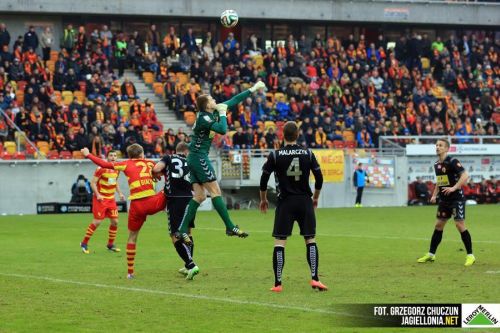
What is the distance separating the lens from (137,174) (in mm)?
17484

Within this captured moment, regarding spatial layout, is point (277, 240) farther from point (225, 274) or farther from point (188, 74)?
point (188, 74)

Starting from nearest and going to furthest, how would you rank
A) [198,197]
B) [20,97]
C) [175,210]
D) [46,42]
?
[175,210] < [198,197] < [20,97] < [46,42]

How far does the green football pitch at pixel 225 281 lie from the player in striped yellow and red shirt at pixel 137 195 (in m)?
0.66

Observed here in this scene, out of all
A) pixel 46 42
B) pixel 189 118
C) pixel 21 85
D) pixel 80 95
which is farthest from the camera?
pixel 46 42

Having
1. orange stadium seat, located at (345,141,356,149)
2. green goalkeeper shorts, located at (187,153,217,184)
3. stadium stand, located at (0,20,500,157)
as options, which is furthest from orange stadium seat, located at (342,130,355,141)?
green goalkeeper shorts, located at (187,153,217,184)

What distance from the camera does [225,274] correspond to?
17.3 meters

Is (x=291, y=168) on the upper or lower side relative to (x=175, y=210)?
upper

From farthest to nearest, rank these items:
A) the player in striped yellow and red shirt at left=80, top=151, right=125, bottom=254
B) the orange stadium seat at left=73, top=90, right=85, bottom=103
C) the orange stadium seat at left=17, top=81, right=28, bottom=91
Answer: the orange stadium seat at left=73, top=90, right=85, bottom=103
the orange stadium seat at left=17, top=81, right=28, bottom=91
the player in striped yellow and red shirt at left=80, top=151, right=125, bottom=254

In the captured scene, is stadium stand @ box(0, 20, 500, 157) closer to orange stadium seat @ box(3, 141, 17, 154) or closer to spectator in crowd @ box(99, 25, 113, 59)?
spectator in crowd @ box(99, 25, 113, 59)

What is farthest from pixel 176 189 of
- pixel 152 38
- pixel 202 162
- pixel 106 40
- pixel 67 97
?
pixel 152 38

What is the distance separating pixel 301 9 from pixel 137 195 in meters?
37.7

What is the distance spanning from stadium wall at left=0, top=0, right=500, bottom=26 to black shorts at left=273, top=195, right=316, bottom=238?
3467cm

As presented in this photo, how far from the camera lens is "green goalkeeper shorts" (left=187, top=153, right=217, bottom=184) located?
17078 millimetres

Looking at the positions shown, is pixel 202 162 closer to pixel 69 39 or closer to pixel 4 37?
pixel 4 37
